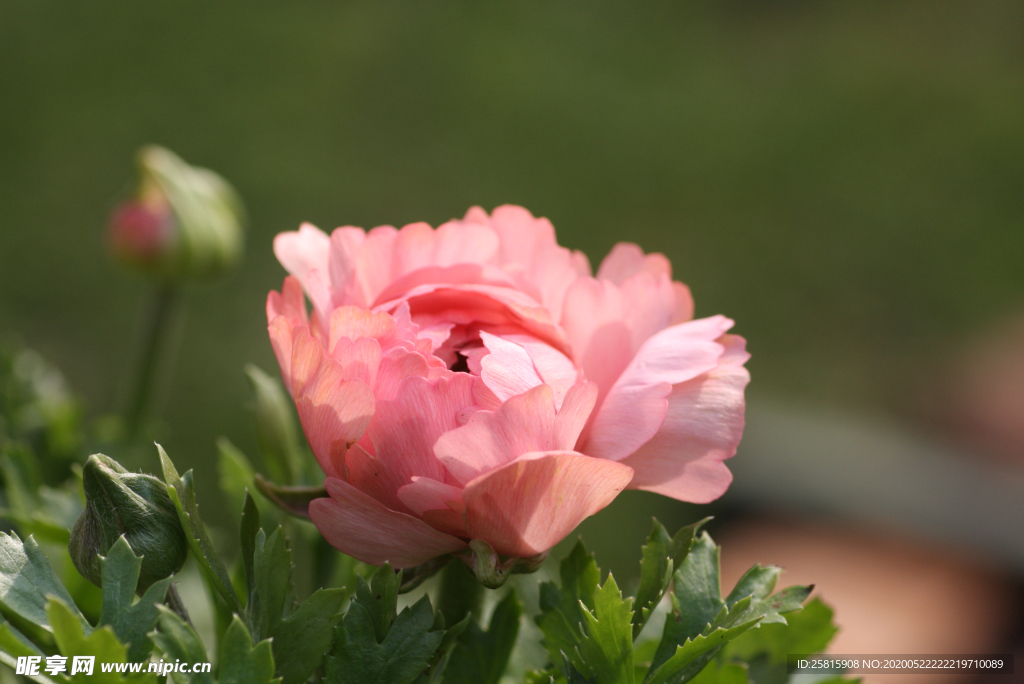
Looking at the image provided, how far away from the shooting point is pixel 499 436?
0.36 meters

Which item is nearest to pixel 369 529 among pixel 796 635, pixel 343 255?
pixel 343 255

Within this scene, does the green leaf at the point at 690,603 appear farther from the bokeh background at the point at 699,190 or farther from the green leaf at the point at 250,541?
the bokeh background at the point at 699,190

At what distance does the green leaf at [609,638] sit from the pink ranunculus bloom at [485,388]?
3 centimetres

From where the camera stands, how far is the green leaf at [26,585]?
15.1 inches

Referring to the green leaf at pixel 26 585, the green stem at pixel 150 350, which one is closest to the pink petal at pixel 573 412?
the green leaf at pixel 26 585

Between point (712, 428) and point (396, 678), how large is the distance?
0.58 ft

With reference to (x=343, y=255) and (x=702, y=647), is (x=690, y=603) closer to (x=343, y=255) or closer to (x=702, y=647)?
(x=702, y=647)

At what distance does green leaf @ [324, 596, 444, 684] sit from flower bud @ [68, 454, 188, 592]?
0.09 meters

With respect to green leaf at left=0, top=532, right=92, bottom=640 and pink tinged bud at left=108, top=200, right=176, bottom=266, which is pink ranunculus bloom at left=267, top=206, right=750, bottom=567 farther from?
pink tinged bud at left=108, top=200, right=176, bottom=266

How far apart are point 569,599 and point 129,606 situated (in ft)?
0.64

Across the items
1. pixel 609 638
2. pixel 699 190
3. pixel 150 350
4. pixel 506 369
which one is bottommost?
pixel 699 190

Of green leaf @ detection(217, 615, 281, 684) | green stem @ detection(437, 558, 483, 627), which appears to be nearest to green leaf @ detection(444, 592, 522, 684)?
green stem @ detection(437, 558, 483, 627)

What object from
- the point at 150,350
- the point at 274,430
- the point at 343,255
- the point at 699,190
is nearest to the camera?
the point at 343,255

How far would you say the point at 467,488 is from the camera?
0.36 meters
